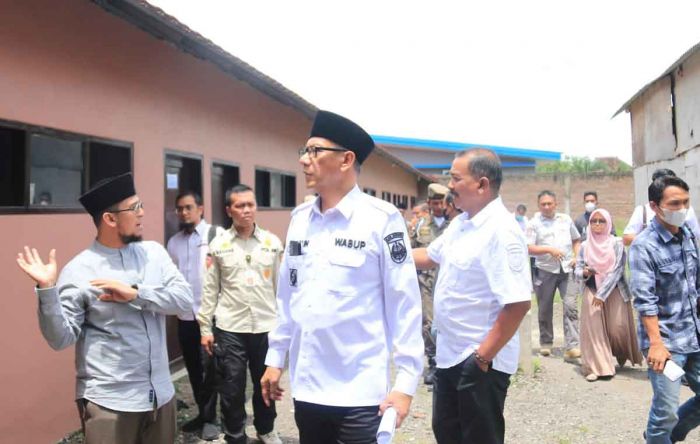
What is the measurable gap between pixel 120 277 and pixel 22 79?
2198mm

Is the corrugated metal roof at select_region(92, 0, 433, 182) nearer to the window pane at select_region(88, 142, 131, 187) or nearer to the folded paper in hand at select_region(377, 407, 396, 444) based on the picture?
the window pane at select_region(88, 142, 131, 187)

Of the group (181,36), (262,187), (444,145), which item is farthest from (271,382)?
(444,145)

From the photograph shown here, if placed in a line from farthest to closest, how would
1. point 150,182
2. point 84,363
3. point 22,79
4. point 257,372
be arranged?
point 150,182 < point 257,372 < point 22,79 < point 84,363

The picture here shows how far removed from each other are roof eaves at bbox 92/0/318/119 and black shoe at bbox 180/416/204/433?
3336 millimetres

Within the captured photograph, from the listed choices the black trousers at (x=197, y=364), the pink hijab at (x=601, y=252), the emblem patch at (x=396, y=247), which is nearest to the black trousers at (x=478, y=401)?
the emblem patch at (x=396, y=247)

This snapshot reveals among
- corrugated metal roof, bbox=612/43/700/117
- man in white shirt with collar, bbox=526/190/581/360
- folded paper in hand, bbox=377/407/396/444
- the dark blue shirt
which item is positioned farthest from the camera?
corrugated metal roof, bbox=612/43/700/117

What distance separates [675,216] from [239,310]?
2.95 metres

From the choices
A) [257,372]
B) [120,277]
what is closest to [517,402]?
[257,372]

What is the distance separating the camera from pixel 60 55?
4578mm

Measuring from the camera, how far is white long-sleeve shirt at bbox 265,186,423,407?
7.59 ft

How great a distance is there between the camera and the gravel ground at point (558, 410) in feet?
15.3

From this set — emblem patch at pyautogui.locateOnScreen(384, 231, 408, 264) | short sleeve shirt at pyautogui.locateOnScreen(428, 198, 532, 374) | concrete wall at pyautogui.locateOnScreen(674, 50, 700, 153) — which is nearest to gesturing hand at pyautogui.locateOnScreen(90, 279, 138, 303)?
emblem patch at pyautogui.locateOnScreen(384, 231, 408, 264)

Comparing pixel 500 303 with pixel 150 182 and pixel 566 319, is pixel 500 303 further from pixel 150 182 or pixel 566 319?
pixel 566 319

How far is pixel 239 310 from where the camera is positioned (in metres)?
4.34
